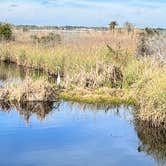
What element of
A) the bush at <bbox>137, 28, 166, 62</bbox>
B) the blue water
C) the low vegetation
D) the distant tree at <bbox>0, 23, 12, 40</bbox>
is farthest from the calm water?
the distant tree at <bbox>0, 23, 12, 40</bbox>

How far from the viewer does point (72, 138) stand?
1569 centimetres

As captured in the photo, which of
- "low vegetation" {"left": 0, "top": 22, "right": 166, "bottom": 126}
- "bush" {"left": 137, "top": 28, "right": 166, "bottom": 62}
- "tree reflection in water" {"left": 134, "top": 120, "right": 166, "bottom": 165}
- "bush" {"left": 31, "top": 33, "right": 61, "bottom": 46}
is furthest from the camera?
"bush" {"left": 31, "top": 33, "right": 61, "bottom": 46}

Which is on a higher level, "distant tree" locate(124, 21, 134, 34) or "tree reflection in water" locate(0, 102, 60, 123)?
"distant tree" locate(124, 21, 134, 34)

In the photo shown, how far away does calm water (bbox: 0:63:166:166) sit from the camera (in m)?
13.5

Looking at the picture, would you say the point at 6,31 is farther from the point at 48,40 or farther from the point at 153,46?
the point at 153,46

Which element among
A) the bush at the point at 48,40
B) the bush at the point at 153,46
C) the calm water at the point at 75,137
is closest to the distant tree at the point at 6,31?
the bush at the point at 48,40

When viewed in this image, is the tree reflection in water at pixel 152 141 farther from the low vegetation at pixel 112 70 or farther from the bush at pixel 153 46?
the bush at pixel 153 46

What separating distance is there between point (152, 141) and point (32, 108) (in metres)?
5.44

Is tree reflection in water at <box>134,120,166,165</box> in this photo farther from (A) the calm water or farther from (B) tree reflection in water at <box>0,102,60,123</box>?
(B) tree reflection in water at <box>0,102,60,123</box>

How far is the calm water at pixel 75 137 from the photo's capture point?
44.2ft

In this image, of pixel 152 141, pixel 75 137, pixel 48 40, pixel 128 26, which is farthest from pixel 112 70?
pixel 48 40

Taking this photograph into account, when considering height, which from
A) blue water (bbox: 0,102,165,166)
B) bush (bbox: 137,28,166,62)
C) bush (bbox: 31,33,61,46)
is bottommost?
blue water (bbox: 0,102,165,166)

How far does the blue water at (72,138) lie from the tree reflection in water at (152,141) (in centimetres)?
10

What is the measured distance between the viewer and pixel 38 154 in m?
13.8
